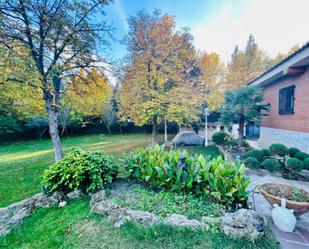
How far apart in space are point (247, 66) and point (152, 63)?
15831 millimetres

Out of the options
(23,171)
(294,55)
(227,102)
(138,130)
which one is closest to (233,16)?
(294,55)

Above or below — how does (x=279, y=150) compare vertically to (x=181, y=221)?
above

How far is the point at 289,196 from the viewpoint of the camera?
2451mm

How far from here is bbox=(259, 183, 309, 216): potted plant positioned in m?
2.25

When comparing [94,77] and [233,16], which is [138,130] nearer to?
[94,77]

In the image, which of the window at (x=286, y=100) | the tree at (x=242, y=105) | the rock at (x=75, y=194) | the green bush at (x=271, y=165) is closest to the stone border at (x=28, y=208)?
the rock at (x=75, y=194)

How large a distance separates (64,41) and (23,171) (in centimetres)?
494

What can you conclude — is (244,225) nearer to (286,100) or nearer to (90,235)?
(90,235)

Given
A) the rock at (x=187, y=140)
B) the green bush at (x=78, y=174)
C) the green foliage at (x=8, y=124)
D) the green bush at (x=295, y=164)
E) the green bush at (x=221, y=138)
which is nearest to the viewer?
the green bush at (x=78, y=174)

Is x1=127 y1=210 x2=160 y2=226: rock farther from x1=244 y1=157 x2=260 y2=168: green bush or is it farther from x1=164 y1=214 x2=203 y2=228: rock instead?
x1=244 y1=157 x2=260 y2=168: green bush

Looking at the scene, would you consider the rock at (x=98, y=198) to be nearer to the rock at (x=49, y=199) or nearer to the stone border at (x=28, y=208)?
the stone border at (x=28, y=208)

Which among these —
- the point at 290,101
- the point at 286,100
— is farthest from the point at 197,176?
A: the point at 286,100

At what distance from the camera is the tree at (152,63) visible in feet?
25.6

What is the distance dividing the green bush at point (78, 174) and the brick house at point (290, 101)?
622 centimetres
